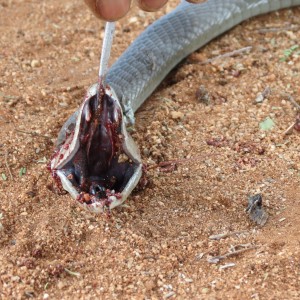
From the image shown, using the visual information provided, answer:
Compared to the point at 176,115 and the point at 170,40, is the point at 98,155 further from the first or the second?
the point at 170,40

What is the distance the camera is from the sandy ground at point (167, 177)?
2.50 m

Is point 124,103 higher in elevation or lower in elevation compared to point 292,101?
higher

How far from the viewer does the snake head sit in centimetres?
257

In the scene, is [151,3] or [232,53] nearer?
[151,3]

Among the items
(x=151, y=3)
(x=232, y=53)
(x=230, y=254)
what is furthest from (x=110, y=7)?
(x=232, y=53)

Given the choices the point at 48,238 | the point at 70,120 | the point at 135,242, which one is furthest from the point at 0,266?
the point at 70,120

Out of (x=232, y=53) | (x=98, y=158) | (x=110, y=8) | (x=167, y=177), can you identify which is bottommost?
(x=232, y=53)

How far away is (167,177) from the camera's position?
120 inches

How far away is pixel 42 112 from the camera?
11.5ft

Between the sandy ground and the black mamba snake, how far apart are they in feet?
0.31

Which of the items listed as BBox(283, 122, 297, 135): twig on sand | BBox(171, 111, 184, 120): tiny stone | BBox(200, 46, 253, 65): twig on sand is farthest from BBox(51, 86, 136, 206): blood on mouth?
BBox(200, 46, 253, 65): twig on sand

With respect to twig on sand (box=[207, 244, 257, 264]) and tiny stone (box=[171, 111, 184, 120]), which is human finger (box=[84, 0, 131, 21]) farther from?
tiny stone (box=[171, 111, 184, 120])

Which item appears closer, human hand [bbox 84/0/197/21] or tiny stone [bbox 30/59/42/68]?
human hand [bbox 84/0/197/21]

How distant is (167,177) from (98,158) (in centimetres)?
42
